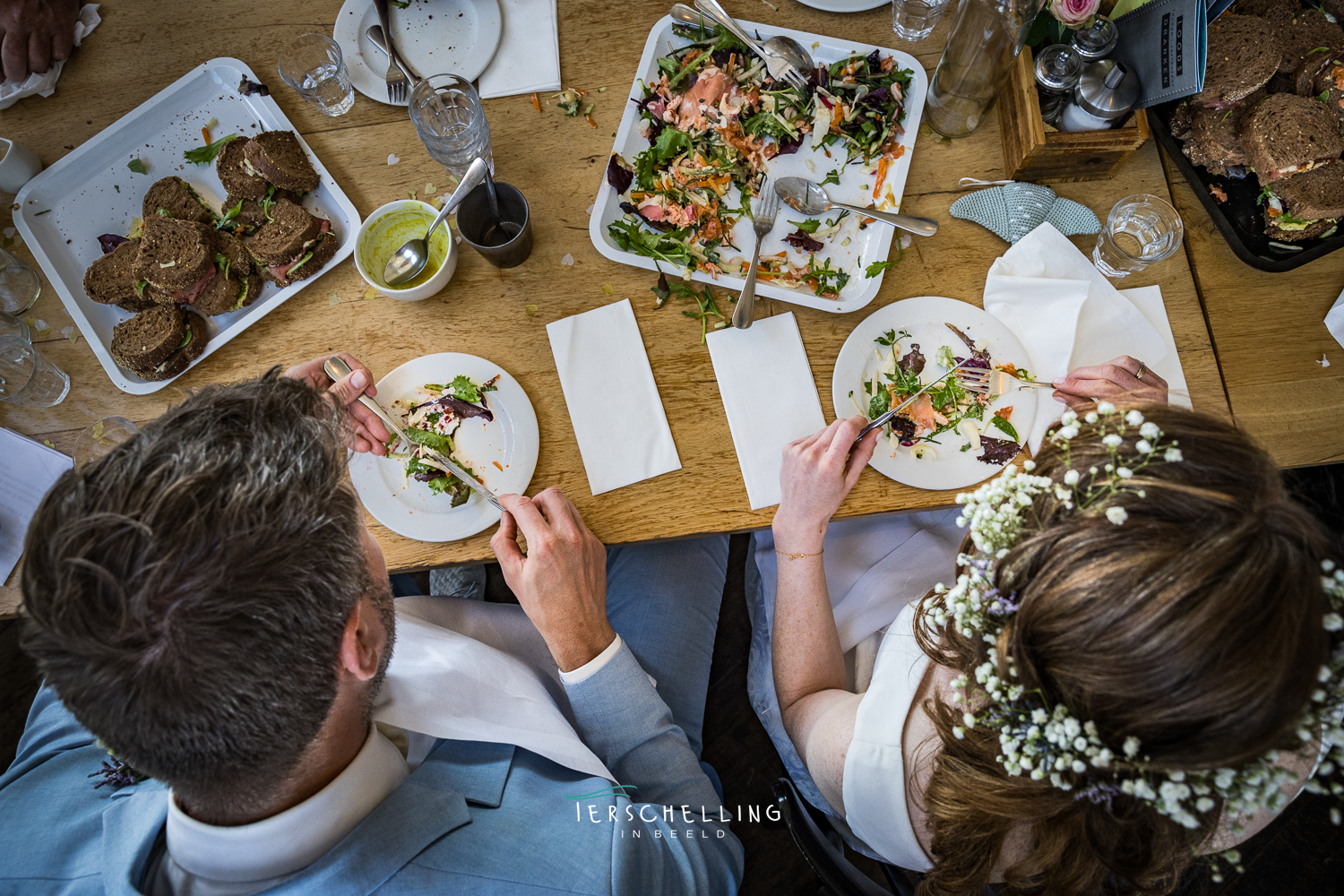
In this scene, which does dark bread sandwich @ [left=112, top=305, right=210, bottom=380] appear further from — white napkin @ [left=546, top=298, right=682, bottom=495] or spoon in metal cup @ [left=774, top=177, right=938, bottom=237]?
spoon in metal cup @ [left=774, top=177, right=938, bottom=237]

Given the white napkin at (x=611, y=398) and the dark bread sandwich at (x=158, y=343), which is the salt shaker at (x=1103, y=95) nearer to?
the white napkin at (x=611, y=398)

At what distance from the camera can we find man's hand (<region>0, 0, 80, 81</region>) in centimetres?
178

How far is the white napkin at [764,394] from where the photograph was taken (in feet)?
5.53

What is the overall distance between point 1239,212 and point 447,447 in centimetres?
211

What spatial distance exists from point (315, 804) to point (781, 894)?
79.3 inches

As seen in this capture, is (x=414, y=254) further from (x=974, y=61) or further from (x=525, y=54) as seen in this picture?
(x=974, y=61)

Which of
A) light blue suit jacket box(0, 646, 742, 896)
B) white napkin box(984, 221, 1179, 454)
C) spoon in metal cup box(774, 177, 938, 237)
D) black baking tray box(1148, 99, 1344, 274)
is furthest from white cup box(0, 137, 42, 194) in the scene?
black baking tray box(1148, 99, 1344, 274)

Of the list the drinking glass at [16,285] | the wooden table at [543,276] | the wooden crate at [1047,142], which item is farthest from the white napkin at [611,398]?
the drinking glass at [16,285]

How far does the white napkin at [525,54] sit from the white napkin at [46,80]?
111 centimetres

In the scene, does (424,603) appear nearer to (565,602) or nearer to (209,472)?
(565,602)

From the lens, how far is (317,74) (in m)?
1.83

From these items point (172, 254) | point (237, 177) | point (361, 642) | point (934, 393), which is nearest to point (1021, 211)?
point (934, 393)

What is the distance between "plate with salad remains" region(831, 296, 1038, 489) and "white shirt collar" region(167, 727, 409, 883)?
1.35 m

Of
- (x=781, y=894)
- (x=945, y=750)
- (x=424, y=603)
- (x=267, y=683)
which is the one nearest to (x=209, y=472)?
(x=267, y=683)
